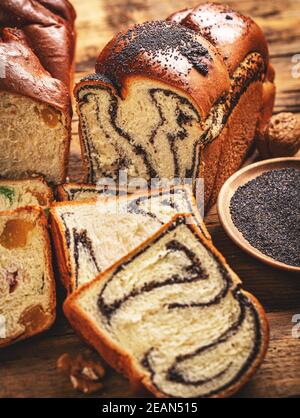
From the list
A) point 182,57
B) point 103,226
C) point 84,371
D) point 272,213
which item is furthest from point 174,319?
point 182,57

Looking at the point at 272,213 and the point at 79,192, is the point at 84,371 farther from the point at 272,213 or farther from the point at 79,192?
the point at 272,213

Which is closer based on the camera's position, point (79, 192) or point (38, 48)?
point (79, 192)

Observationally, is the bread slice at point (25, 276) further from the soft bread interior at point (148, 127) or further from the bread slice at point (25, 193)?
the soft bread interior at point (148, 127)

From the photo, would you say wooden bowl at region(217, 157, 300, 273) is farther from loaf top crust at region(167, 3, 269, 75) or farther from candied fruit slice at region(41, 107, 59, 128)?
candied fruit slice at region(41, 107, 59, 128)

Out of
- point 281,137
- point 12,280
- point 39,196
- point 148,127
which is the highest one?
point 148,127

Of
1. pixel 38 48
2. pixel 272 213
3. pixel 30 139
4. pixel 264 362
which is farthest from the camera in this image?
pixel 38 48

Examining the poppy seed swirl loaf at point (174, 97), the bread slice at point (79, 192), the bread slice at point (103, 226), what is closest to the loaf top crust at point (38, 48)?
the poppy seed swirl loaf at point (174, 97)

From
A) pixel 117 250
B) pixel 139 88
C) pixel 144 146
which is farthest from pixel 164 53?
pixel 117 250
